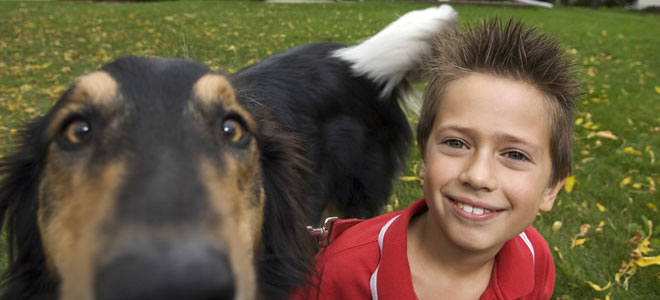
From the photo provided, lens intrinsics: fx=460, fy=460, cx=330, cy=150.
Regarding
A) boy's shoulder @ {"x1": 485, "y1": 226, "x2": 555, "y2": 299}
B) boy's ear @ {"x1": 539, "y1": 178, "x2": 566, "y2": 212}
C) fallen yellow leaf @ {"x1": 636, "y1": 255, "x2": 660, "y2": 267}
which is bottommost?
fallen yellow leaf @ {"x1": 636, "y1": 255, "x2": 660, "y2": 267}

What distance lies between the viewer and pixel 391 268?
2080mm

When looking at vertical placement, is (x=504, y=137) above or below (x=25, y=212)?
above

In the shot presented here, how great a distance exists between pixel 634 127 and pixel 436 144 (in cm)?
535

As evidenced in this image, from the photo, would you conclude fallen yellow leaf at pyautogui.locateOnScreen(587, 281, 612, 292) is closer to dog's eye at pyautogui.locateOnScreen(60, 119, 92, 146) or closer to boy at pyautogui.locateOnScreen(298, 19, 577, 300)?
boy at pyautogui.locateOnScreen(298, 19, 577, 300)

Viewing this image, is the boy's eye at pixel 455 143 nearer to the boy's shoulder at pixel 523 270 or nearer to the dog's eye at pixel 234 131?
the boy's shoulder at pixel 523 270

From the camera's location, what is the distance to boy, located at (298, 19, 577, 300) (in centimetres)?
185

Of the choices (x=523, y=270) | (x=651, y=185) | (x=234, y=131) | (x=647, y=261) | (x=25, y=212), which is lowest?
(x=651, y=185)

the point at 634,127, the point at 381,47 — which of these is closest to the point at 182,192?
the point at 381,47

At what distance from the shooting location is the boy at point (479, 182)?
1852 millimetres

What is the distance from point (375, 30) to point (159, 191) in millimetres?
11081

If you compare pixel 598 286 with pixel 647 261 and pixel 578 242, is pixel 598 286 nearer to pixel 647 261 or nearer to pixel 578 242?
pixel 647 261

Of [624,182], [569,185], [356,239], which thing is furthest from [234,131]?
[624,182]

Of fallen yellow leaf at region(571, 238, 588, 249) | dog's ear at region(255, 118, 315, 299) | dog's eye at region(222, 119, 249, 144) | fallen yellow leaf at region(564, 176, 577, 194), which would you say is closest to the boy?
dog's ear at region(255, 118, 315, 299)

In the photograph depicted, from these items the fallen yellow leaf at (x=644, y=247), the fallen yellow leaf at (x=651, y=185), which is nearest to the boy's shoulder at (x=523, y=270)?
the fallen yellow leaf at (x=644, y=247)
